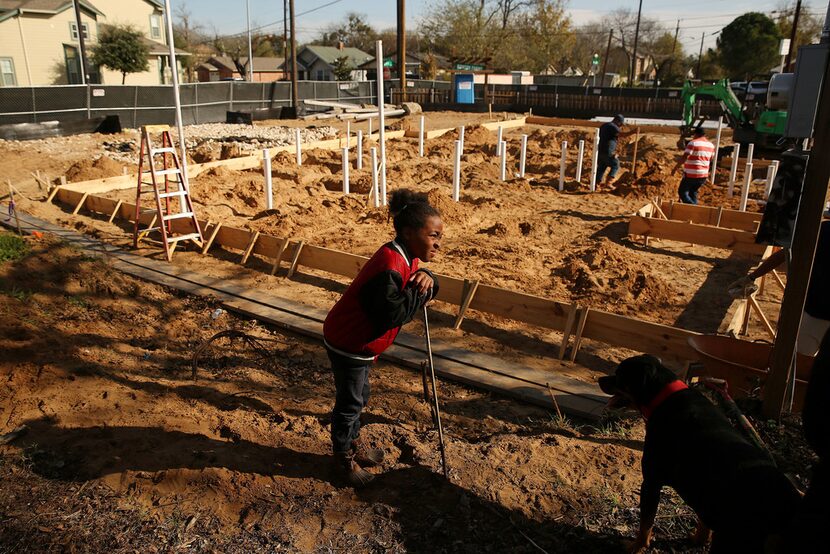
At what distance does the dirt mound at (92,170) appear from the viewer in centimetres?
1323

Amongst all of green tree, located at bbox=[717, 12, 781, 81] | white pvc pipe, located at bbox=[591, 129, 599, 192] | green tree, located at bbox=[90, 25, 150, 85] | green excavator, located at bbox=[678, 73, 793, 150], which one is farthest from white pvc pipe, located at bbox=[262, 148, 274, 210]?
green tree, located at bbox=[717, 12, 781, 81]

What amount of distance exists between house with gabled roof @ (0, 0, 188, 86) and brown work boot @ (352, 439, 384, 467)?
1348 inches

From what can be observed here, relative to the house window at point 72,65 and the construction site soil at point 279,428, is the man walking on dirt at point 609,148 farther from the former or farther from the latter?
the house window at point 72,65

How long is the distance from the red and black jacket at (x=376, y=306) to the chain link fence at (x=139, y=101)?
21290mm

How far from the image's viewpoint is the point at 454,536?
3.23 m

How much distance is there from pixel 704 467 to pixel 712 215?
865 cm

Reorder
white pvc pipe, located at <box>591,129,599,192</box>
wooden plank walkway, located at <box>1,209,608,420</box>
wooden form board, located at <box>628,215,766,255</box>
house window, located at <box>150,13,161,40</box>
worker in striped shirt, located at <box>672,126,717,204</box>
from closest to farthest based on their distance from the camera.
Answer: wooden plank walkway, located at <box>1,209,608,420</box> → wooden form board, located at <box>628,215,766,255</box> → worker in striped shirt, located at <box>672,126,717,204</box> → white pvc pipe, located at <box>591,129,599,192</box> → house window, located at <box>150,13,161,40</box>

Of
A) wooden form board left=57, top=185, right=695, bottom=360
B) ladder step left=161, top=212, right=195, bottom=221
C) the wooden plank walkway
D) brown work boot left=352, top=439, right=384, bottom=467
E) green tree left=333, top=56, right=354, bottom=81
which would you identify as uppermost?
green tree left=333, top=56, right=354, bottom=81

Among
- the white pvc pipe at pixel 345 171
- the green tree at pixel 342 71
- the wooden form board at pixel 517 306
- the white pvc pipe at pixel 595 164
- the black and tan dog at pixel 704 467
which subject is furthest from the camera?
the green tree at pixel 342 71

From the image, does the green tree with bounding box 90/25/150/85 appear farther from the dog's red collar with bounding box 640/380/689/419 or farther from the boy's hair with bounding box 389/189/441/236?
the dog's red collar with bounding box 640/380/689/419

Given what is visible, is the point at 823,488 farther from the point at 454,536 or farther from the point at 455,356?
the point at 455,356

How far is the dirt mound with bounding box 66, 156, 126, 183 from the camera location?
43.4 ft

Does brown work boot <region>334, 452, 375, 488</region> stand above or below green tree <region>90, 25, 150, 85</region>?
below

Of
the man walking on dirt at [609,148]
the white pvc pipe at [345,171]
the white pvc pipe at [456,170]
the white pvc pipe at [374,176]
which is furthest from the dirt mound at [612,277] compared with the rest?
the man walking on dirt at [609,148]
